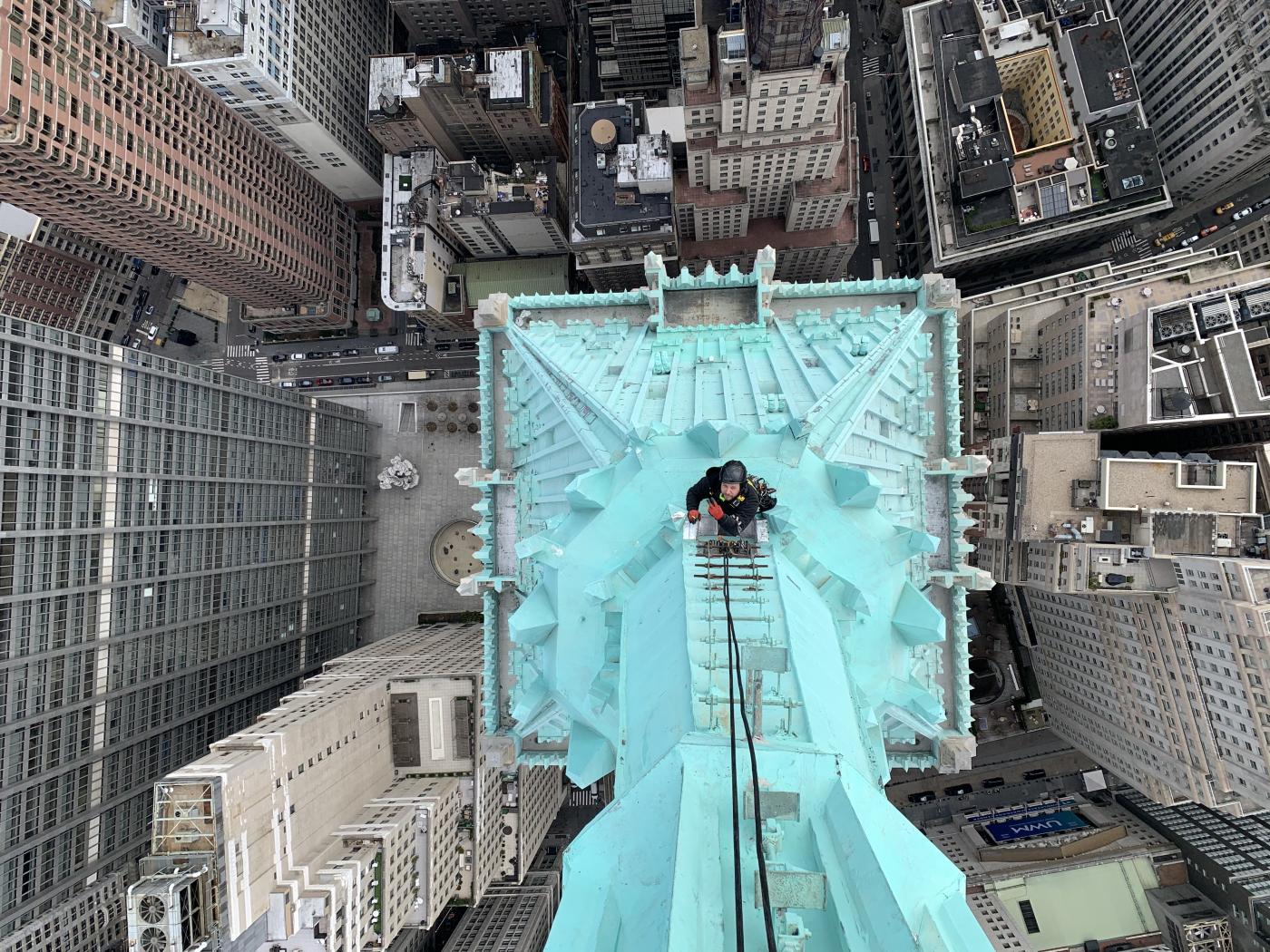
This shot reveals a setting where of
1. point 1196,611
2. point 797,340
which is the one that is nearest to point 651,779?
point 797,340

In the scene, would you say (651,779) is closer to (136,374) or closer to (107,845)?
(136,374)

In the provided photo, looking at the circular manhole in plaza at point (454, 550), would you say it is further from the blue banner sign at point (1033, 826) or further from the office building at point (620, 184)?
the blue banner sign at point (1033, 826)

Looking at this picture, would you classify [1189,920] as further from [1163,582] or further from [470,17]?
[470,17]

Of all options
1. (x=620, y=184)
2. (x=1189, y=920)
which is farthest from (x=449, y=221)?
(x=1189, y=920)

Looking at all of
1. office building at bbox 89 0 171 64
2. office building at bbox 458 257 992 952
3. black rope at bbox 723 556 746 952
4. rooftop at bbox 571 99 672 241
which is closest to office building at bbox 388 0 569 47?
rooftop at bbox 571 99 672 241

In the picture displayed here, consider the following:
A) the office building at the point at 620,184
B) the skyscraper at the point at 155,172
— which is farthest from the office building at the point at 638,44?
the skyscraper at the point at 155,172

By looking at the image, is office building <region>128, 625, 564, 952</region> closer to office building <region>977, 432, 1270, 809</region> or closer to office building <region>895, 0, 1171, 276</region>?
office building <region>977, 432, 1270, 809</region>
